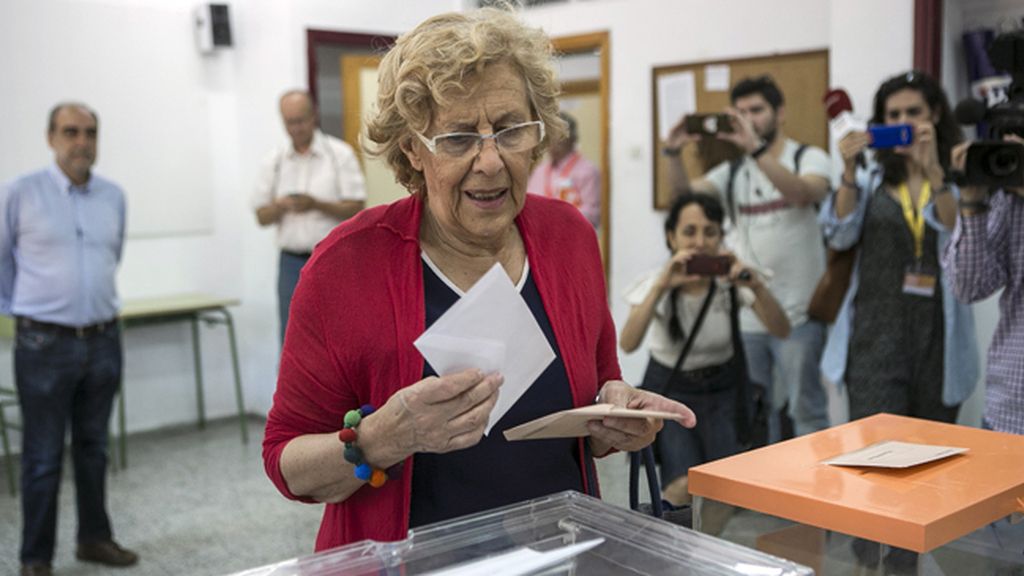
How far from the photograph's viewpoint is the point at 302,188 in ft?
17.5

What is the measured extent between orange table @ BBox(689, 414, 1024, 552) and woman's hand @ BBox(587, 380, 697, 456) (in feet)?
0.36

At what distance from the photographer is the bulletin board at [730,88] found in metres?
4.35

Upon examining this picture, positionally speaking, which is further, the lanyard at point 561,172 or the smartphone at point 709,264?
the lanyard at point 561,172

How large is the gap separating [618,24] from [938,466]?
4.18 m

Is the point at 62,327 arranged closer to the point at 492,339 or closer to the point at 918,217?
the point at 492,339

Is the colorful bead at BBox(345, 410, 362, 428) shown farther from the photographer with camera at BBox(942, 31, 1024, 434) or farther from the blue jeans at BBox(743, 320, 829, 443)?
the blue jeans at BBox(743, 320, 829, 443)

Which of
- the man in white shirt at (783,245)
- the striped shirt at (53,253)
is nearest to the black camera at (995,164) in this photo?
the man in white shirt at (783,245)

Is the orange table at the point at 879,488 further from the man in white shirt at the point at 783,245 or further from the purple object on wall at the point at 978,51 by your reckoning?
the purple object on wall at the point at 978,51

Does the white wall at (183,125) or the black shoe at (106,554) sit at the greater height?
the white wall at (183,125)

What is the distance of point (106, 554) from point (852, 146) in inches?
126

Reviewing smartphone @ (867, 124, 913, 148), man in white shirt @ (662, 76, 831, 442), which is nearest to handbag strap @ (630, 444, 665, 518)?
smartphone @ (867, 124, 913, 148)

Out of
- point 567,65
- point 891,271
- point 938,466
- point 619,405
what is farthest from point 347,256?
point 567,65

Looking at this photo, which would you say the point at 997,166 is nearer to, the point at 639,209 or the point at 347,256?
the point at 347,256

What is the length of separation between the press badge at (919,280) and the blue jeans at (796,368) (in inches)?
26.5
